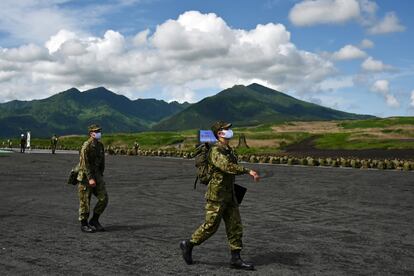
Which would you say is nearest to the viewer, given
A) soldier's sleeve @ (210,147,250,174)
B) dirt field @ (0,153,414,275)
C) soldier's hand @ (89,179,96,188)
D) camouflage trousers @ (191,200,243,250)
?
soldier's sleeve @ (210,147,250,174)

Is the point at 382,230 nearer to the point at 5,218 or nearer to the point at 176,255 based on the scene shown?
the point at 176,255

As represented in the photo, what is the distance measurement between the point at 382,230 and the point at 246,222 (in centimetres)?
351

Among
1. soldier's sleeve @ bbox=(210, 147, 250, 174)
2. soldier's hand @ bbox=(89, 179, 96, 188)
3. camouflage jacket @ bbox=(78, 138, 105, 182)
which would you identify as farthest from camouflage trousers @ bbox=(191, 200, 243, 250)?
camouflage jacket @ bbox=(78, 138, 105, 182)

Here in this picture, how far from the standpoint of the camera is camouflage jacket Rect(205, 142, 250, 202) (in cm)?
795

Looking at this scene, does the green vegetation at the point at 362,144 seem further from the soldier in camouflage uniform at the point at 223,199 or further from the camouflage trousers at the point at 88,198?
the soldier in camouflage uniform at the point at 223,199

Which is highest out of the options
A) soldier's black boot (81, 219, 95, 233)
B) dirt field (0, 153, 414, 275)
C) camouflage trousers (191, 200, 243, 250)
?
camouflage trousers (191, 200, 243, 250)

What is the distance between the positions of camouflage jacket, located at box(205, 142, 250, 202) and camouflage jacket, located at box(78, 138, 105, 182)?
13.0 ft

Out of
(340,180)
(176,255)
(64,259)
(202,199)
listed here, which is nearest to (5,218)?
(64,259)

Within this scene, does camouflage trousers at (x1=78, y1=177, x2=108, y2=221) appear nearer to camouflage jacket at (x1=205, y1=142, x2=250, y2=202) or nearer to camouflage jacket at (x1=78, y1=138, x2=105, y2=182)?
camouflage jacket at (x1=78, y1=138, x2=105, y2=182)

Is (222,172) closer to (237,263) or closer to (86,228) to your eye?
(237,263)

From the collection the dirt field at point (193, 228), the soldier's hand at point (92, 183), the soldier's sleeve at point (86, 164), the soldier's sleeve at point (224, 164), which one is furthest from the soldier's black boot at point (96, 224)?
the soldier's sleeve at point (224, 164)

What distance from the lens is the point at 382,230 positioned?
12.1m

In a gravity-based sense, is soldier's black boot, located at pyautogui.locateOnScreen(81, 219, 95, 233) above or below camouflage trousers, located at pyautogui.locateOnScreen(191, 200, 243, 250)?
below

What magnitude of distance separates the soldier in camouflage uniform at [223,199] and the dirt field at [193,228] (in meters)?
0.35
